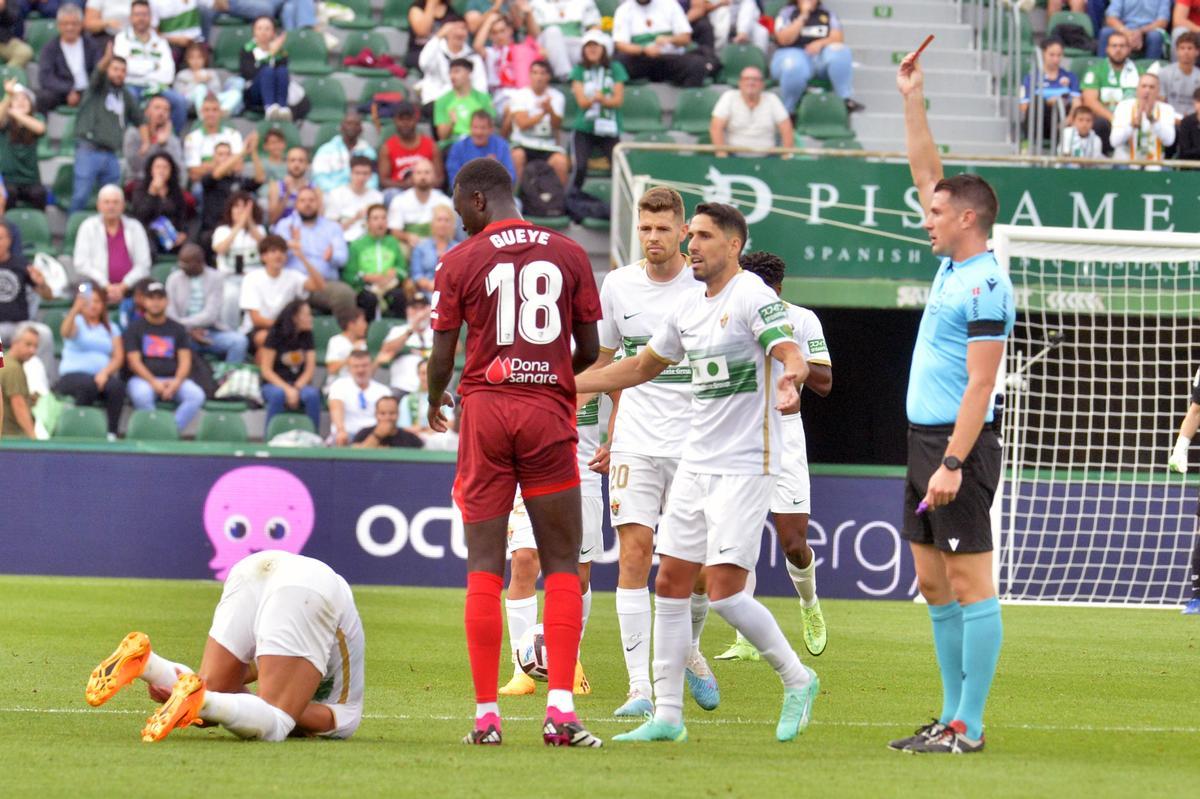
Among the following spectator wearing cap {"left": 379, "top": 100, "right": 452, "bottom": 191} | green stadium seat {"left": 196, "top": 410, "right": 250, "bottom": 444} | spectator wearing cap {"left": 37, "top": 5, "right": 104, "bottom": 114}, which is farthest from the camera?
spectator wearing cap {"left": 37, "top": 5, "right": 104, "bottom": 114}

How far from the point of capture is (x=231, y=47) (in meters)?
20.1

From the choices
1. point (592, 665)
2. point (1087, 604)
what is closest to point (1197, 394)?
point (1087, 604)

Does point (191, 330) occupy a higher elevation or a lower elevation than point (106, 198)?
lower

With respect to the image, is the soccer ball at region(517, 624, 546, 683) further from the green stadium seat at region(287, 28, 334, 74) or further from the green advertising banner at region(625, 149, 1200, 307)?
the green stadium seat at region(287, 28, 334, 74)

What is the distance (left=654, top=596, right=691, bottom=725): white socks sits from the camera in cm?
687

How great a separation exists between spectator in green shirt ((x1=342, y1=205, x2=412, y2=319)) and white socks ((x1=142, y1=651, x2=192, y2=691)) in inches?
461

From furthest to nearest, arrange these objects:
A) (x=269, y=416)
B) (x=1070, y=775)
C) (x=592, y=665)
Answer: (x=269, y=416), (x=592, y=665), (x=1070, y=775)

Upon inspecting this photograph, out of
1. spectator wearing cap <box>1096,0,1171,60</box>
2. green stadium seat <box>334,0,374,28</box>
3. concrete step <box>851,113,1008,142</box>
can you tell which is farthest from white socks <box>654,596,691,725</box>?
spectator wearing cap <box>1096,0,1171,60</box>

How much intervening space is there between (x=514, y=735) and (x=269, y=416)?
1046 centimetres

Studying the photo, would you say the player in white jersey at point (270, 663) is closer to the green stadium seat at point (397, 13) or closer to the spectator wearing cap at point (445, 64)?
the spectator wearing cap at point (445, 64)

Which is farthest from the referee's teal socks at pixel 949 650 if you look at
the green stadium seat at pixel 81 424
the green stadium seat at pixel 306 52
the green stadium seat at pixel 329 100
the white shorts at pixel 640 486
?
the green stadium seat at pixel 306 52

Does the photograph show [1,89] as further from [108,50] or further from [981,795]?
[981,795]

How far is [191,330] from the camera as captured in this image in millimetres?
17500

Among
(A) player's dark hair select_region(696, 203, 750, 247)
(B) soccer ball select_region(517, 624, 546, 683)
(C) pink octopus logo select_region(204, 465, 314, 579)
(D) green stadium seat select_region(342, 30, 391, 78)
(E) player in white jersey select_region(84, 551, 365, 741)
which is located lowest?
(C) pink octopus logo select_region(204, 465, 314, 579)
